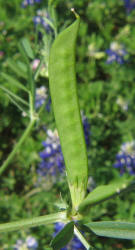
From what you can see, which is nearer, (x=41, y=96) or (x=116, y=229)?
(x=116, y=229)

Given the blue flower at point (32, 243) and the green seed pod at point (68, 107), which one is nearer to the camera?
the green seed pod at point (68, 107)

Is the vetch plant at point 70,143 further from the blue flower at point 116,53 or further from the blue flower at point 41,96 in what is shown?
the blue flower at point 116,53

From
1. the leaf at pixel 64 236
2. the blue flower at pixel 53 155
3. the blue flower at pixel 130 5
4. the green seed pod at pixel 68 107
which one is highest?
the green seed pod at pixel 68 107

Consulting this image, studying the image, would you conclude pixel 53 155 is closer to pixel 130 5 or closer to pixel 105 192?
pixel 105 192

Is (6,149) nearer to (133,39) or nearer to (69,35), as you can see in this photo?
(133,39)

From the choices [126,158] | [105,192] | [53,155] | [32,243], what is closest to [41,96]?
[53,155]

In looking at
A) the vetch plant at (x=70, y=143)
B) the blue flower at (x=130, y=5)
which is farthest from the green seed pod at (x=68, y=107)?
the blue flower at (x=130, y=5)
